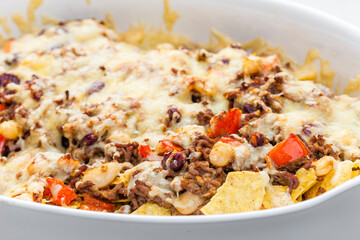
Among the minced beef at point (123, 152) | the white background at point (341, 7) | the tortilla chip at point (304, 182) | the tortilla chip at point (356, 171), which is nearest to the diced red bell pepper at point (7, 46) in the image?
the minced beef at point (123, 152)

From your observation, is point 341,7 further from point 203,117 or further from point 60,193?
point 60,193

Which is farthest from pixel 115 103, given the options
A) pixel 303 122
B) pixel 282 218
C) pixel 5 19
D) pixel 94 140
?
pixel 5 19

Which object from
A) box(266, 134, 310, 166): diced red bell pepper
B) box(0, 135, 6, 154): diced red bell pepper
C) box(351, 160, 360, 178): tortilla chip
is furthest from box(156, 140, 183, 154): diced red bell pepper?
box(0, 135, 6, 154): diced red bell pepper

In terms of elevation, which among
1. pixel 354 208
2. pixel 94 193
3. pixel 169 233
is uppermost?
pixel 354 208

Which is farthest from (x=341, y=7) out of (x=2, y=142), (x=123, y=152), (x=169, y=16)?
(x=2, y=142)

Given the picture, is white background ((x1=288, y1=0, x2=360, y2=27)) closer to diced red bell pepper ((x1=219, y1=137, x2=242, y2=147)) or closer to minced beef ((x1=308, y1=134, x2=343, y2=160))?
minced beef ((x1=308, y1=134, x2=343, y2=160))

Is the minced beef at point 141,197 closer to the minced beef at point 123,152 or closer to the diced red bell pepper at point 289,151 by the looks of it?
the minced beef at point 123,152

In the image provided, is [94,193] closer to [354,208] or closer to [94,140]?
[94,140]
